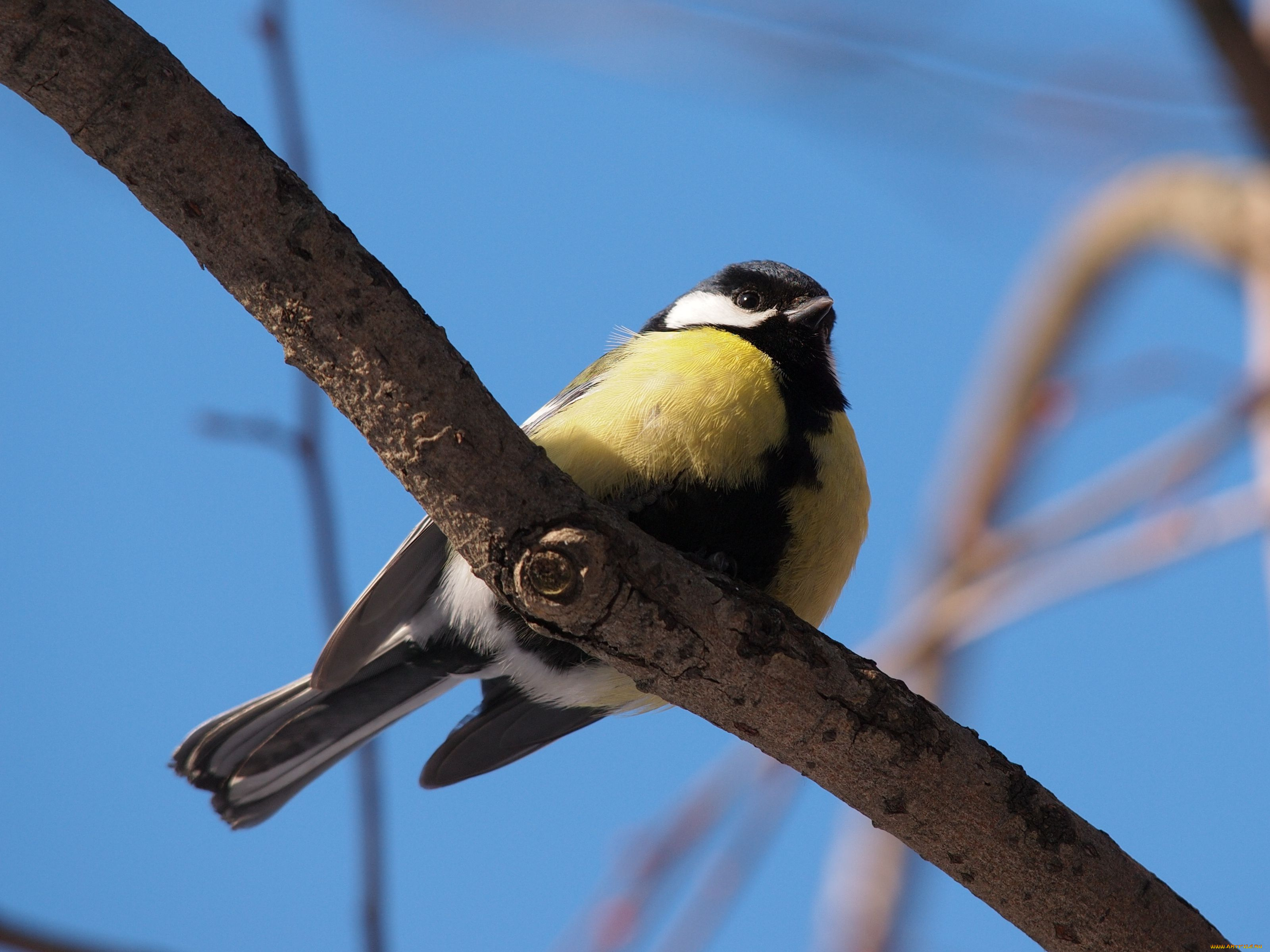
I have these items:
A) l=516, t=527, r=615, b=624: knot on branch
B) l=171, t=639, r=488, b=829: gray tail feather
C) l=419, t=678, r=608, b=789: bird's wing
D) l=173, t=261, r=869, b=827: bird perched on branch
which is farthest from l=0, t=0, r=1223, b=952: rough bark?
l=171, t=639, r=488, b=829: gray tail feather

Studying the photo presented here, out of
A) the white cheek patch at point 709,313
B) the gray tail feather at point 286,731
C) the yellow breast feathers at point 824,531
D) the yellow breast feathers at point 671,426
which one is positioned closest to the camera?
the yellow breast feathers at point 671,426

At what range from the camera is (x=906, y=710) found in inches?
79.4

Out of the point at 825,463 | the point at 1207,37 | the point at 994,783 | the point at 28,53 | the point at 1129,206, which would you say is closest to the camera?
the point at 1207,37

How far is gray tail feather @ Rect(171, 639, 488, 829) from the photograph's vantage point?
3.01m

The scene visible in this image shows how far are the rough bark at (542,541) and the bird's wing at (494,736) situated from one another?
1.06 metres

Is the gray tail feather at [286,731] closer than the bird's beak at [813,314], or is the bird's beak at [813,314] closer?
the gray tail feather at [286,731]

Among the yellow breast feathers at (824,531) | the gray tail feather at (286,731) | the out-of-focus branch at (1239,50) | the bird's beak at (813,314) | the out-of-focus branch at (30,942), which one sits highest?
the bird's beak at (813,314)

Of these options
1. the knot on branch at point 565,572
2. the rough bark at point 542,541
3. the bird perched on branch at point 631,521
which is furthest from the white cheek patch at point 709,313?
the knot on branch at point 565,572

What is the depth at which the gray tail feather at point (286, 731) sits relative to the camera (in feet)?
9.87

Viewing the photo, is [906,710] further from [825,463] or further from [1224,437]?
[1224,437]

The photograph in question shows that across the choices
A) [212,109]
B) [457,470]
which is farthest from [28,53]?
[457,470]

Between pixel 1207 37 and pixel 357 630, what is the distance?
86.0 inches

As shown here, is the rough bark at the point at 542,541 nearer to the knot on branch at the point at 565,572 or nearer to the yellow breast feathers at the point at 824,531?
the knot on branch at the point at 565,572

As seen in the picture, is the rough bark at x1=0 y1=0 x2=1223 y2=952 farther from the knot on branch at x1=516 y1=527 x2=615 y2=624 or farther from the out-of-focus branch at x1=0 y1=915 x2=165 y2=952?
the out-of-focus branch at x1=0 y1=915 x2=165 y2=952
